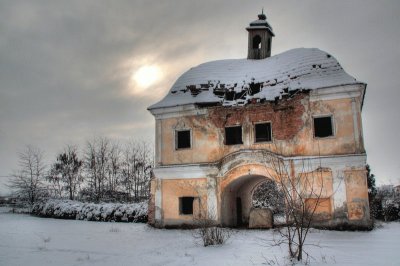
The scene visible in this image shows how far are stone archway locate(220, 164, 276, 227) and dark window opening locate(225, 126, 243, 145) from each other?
65.2 inches

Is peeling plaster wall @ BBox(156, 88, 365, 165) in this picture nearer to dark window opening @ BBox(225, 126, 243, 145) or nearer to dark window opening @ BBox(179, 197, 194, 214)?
dark window opening @ BBox(225, 126, 243, 145)

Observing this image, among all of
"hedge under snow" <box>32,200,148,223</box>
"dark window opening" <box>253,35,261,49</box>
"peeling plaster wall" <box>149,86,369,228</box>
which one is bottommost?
"hedge under snow" <box>32,200,148,223</box>

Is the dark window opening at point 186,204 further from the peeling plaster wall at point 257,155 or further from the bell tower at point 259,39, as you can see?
the bell tower at point 259,39

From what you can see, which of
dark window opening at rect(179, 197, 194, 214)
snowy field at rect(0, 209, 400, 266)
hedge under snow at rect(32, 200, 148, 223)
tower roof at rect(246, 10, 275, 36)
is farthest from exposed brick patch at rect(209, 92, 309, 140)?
hedge under snow at rect(32, 200, 148, 223)

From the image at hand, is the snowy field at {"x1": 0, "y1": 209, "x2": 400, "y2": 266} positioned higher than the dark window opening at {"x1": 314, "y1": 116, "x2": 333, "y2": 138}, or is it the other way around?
the dark window opening at {"x1": 314, "y1": 116, "x2": 333, "y2": 138}

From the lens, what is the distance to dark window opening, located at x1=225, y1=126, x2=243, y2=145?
19.0 m

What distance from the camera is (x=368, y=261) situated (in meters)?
9.28

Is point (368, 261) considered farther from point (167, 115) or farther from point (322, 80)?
point (167, 115)

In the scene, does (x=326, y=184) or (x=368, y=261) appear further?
(x=326, y=184)

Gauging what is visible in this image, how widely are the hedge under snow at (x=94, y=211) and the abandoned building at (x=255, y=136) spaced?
4266 mm

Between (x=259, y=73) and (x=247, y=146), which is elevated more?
(x=259, y=73)

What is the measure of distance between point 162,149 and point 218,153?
3317 mm

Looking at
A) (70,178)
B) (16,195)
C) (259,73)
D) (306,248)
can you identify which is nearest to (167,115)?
(259,73)

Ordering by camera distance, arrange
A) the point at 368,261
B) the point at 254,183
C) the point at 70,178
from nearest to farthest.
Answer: the point at 368,261
the point at 254,183
the point at 70,178
